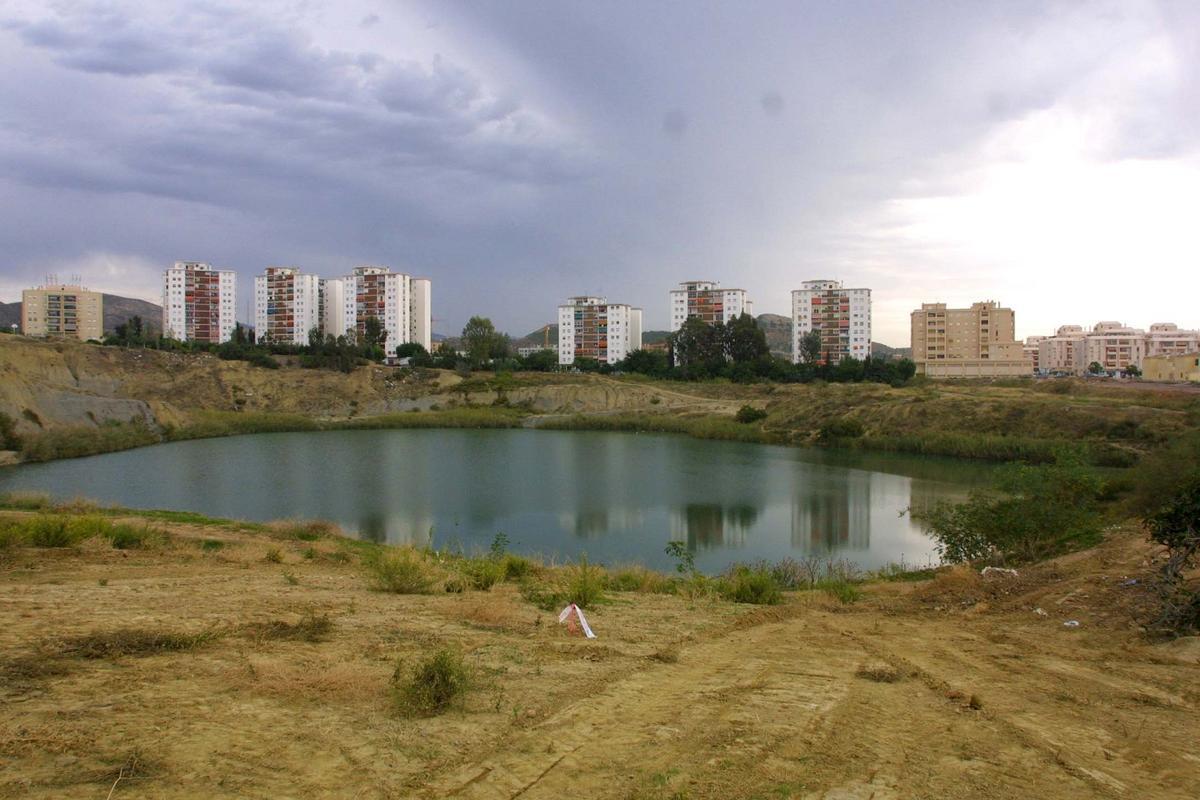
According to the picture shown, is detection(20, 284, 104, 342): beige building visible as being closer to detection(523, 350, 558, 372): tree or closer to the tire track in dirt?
detection(523, 350, 558, 372): tree

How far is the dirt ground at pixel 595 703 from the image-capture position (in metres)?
3.74

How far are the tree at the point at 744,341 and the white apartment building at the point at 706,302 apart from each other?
19.9 meters

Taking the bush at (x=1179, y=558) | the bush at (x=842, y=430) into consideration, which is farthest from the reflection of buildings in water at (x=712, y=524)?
the bush at (x=842, y=430)

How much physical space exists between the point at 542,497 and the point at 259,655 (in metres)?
20.3

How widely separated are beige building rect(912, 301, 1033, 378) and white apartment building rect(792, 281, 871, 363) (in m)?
9.69

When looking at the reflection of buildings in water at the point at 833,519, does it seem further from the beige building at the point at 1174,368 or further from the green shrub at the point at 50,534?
the beige building at the point at 1174,368

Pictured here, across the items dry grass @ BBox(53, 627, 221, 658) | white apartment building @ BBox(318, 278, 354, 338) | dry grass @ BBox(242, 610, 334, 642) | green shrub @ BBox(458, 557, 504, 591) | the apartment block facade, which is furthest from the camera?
the apartment block facade

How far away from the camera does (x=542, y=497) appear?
2572 centimetres

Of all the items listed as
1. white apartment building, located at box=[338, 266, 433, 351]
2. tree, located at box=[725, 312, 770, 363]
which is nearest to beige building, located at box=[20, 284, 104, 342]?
white apartment building, located at box=[338, 266, 433, 351]

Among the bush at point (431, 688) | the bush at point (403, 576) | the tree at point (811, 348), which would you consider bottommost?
the bush at point (403, 576)

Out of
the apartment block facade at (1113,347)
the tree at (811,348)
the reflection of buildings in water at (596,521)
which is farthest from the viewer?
the apartment block facade at (1113,347)

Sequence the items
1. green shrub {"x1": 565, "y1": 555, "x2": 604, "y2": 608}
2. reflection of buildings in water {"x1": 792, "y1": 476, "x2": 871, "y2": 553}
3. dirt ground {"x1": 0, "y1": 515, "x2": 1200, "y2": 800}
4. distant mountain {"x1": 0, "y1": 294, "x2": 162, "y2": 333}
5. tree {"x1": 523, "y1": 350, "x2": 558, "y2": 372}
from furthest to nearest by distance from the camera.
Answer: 1. distant mountain {"x1": 0, "y1": 294, "x2": 162, "y2": 333}
2. tree {"x1": 523, "y1": 350, "x2": 558, "y2": 372}
3. reflection of buildings in water {"x1": 792, "y1": 476, "x2": 871, "y2": 553}
4. green shrub {"x1": 565, "y1": 555, "x2": 604, "y2": 608}
5. dirt ground {"x1": 0, "y1": 515, "x2": 1200, "y2": 800}

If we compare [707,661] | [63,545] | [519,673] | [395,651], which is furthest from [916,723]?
[63,545]

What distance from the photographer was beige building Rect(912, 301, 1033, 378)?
90000 millimetres
